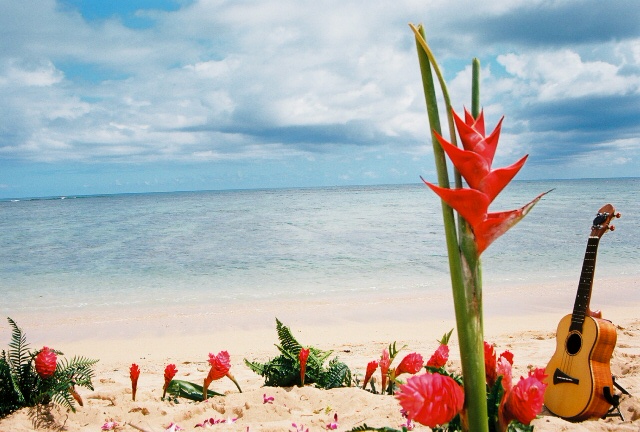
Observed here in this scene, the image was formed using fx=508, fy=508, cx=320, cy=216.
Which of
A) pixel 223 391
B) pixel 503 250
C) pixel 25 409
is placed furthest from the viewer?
pixel 503 250

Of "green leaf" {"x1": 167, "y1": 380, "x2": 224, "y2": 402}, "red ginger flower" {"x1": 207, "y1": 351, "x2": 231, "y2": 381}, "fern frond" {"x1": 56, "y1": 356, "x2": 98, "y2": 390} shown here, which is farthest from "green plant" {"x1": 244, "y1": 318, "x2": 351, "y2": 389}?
"fern frond" {"x1": 56, "y1": 356, "x2": 98, "y2": 390}

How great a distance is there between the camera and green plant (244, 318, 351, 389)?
12.0 ft

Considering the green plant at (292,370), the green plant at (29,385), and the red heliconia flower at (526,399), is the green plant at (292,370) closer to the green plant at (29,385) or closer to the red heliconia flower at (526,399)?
the green plant at (29,385)

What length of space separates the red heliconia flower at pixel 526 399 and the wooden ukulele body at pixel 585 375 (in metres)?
2.39

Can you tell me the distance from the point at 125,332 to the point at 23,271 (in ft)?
24.4

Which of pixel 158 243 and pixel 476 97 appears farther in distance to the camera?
pixel 158 243

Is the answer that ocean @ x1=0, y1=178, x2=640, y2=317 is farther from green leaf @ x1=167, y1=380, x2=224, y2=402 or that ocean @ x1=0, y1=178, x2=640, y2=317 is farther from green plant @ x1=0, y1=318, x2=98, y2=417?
green plant @ x1=0, y1=318, x2=98, y2=417

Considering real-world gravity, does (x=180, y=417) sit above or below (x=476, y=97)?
below

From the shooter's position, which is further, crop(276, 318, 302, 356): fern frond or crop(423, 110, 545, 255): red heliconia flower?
crop(276, 318, 302, 356): fern frond

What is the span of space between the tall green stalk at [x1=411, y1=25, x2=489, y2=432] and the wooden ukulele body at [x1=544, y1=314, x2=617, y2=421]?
2669mm

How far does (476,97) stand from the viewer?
1027 mm

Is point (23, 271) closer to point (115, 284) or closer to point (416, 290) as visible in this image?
point (115, 284)

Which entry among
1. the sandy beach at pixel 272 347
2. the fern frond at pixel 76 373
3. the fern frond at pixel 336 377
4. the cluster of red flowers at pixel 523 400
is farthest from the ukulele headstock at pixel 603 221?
the fern frond at pixel 76 373

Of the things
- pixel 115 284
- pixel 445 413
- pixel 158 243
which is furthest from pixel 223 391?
pixel 158 243
